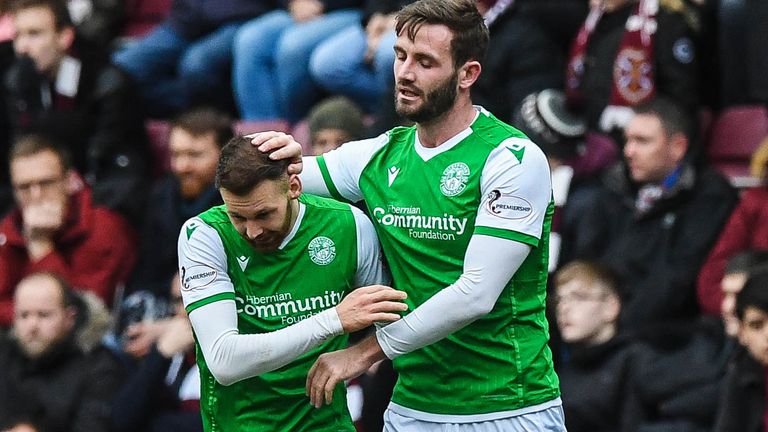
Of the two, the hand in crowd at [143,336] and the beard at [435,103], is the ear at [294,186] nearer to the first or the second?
the beard at [435,103]

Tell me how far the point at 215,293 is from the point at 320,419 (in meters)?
0.57

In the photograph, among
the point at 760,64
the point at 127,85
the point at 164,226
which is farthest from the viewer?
the point at 127,85

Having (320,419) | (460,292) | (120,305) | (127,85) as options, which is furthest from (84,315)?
(460,292)

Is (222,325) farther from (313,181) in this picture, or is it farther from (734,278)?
(734,278)

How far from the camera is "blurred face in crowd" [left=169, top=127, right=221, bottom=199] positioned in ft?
28.7

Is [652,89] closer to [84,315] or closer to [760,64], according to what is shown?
[760,64]

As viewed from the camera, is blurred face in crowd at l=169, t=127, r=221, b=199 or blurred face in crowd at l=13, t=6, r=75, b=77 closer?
blurred face in crowd at l=169, t=127, r=221, b=199

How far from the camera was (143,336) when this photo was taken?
8.52m

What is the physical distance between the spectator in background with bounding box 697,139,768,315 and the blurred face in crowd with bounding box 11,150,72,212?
3.67m

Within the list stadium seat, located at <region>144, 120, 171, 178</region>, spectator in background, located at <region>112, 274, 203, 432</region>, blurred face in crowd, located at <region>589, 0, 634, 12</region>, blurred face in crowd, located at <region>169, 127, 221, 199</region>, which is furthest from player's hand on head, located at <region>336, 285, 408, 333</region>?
stadium seat, located at <region>144, 120, 171, 178</region>

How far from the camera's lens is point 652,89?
8352 mm

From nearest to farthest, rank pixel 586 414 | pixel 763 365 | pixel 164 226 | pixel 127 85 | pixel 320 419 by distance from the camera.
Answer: pixel 320 419 < pixel 763 365 < pixel 586 414 < pixel 164 226 < pixel 127 85

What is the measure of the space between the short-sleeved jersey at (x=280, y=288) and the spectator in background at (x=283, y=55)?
4.52m

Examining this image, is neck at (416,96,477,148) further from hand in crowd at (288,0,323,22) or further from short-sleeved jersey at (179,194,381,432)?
hand in crowd at (288,0,323,22)
